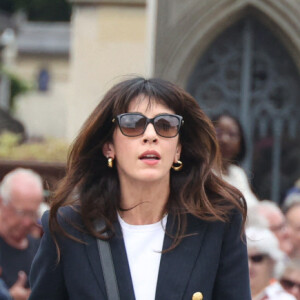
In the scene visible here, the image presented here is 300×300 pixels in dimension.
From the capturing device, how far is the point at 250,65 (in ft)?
35.4

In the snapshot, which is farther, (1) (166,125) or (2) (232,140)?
(2) (232,140)

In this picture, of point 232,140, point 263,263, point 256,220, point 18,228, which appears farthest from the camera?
point 232,140

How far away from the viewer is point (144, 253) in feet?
11.6

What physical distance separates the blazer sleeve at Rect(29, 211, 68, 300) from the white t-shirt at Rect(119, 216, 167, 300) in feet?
0.85

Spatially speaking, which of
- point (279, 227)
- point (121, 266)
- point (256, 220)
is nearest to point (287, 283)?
point (256, 220)

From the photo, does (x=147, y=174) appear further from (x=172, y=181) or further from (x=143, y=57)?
(x=143, y=57)

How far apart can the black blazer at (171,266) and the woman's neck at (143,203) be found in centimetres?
6

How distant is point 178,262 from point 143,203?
0.82 feet

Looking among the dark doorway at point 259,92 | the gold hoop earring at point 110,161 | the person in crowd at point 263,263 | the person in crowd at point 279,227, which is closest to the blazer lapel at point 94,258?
the gold hoop earring at point 110,161

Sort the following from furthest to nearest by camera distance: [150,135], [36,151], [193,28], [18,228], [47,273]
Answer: [193,28]
[36,151]
[18,228]
[47,273]
[150,135]

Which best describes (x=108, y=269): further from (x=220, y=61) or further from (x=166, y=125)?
(x=220, y=61)

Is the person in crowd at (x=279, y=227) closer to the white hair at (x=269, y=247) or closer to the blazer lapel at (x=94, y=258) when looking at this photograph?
the white hair at (x=269, y=247)

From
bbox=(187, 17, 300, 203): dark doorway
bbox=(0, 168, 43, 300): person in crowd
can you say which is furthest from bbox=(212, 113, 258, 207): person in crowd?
bbox=(187, 17, 300, 203): dark doorway

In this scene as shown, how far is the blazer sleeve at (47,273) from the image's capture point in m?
3.53
